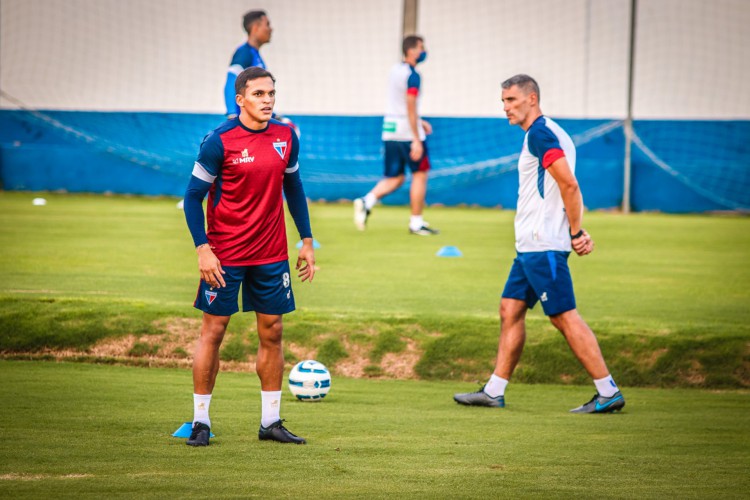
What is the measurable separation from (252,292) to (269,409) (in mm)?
570

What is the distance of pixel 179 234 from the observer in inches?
516

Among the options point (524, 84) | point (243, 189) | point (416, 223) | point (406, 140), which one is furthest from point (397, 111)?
point (243, 189)

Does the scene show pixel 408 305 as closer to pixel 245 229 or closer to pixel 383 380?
pixel 383 380

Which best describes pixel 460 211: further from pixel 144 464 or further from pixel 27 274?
pixel 144 464

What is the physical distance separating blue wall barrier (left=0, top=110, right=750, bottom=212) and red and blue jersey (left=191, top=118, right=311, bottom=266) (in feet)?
53.0

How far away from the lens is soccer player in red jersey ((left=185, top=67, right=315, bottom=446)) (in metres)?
4.77

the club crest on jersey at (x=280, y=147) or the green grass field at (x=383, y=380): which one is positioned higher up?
the club crest on jersey at (x=280, y=147)

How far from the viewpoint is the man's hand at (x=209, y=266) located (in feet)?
15.6

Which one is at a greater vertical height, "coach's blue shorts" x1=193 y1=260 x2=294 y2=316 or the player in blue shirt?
the player in blue shirt

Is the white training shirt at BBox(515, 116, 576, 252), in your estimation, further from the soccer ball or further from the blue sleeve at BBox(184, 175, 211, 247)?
the blue sleeve at BBox(184, 175, 211, 247)

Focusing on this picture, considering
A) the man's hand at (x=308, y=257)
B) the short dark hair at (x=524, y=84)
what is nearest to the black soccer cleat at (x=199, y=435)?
the man's hand at (x=308, y=257)

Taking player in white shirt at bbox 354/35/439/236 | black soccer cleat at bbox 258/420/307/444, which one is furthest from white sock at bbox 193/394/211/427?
player in white shirt at bbox 354/35/439/236

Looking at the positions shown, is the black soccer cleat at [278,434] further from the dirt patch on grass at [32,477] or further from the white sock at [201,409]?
the dirt patch on grass at [32,477]

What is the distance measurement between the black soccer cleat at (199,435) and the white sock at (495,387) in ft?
6.52
